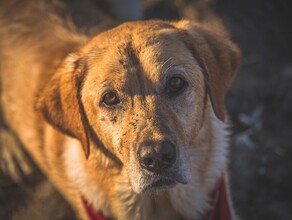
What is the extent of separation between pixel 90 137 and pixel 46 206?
4.73 ft

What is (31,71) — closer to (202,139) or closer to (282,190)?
(202,139)

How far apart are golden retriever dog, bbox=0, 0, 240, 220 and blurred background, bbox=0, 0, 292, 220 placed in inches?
21.3

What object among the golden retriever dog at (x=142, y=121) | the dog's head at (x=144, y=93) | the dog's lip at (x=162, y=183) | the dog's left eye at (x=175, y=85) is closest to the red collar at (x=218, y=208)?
the golden retriever dog at (x=142, y=121)

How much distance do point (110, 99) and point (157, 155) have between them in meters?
0.61

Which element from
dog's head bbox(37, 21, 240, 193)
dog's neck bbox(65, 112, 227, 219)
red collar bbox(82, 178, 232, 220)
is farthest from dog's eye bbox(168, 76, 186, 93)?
red collar bbox(82, 178, 232, 220)

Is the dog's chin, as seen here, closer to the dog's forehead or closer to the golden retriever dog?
the golden retriever dog

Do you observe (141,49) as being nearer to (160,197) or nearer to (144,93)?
(144,93)

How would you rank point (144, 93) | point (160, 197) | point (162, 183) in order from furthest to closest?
point (160, 197) < point (144, 93) < point (162, 183)

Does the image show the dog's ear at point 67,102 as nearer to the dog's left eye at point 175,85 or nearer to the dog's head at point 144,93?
the dog's head at point 144,93

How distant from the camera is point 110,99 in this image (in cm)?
335

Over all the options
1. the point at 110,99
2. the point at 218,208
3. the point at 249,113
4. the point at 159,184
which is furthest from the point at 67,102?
the point at 249,113

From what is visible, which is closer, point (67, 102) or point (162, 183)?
point (162, 183)

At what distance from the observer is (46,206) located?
4805 mm

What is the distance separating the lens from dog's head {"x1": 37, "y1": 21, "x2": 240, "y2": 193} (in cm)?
310
